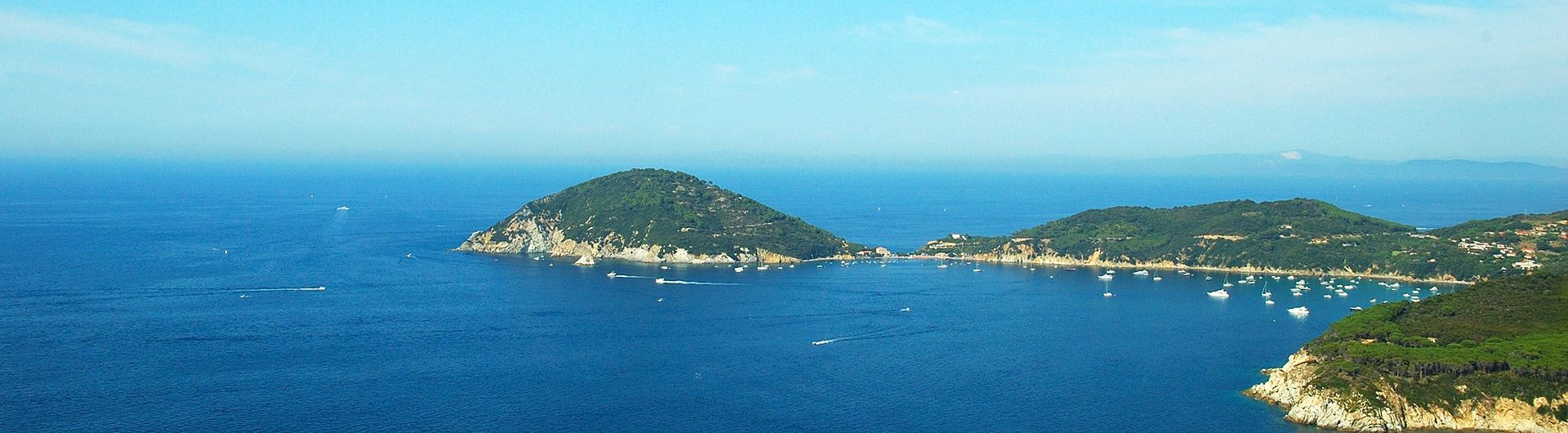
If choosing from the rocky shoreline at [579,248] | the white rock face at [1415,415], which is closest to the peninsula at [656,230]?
the rocky shoreline at [579,248]

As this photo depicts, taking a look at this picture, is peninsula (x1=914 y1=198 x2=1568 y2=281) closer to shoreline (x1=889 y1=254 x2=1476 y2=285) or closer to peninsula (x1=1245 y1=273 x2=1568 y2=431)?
shoreline (x1=889 y1=254 x2=1476 y2=285)

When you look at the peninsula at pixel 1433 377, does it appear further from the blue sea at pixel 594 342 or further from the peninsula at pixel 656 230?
the peninsula at pixel 656 230

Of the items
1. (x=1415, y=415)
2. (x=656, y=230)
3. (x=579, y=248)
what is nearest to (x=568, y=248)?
(x=579, y=248)

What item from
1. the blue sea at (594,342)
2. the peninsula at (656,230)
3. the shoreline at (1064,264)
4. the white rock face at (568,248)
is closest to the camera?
the blue sea at (594,342)

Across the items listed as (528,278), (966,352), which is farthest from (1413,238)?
(528,278)

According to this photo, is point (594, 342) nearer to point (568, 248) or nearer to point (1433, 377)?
point (1433, 377)

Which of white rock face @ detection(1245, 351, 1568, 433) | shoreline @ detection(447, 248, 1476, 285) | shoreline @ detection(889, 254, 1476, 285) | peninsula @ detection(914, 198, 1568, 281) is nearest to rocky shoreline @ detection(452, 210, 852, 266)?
shoreline @ detection(447, 248, 1476, 285)
